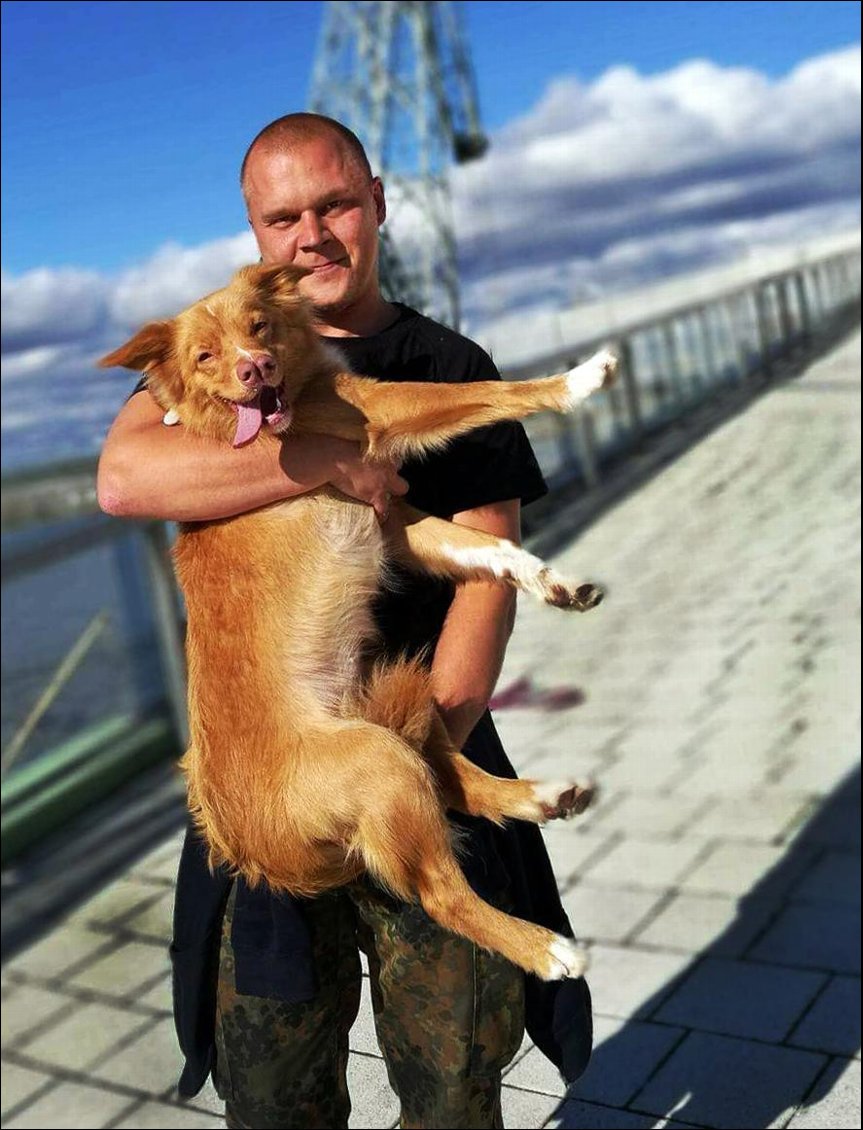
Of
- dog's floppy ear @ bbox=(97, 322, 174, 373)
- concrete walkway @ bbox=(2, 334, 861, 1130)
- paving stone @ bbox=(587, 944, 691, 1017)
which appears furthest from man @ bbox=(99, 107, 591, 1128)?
paving stone @ bbox=(587, 944, 691, 1017)

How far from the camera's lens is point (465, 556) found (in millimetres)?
1688

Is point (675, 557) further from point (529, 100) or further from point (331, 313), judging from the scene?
point (331, 313)

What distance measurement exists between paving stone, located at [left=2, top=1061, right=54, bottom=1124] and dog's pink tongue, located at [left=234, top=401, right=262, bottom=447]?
2815 millimetres

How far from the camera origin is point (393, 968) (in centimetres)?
181

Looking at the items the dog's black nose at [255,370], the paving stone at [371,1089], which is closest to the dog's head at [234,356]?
the dog's black nose at [255,370]

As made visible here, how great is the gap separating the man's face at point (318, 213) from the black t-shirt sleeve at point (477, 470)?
237 millimetres

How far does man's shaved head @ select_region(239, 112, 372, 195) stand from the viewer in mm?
1562

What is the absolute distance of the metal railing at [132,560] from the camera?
178 inches

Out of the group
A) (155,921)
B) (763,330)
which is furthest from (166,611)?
(763,330)

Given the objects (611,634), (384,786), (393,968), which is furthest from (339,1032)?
(611,634)

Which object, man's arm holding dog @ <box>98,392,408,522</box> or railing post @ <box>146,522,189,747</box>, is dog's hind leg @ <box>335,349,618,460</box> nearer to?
man's arm holding dog @ <box>98,392,408,522</box>

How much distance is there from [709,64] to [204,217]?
290 cm

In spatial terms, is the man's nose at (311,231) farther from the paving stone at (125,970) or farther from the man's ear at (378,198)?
the paving stone at (125,970)

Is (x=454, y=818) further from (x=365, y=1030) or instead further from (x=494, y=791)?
(x=365, y=1030)
